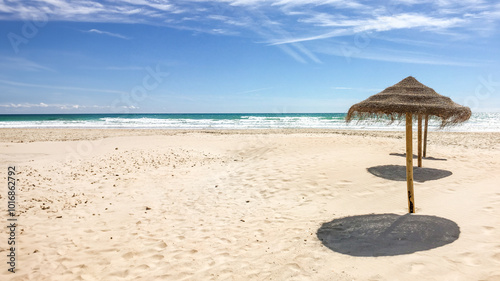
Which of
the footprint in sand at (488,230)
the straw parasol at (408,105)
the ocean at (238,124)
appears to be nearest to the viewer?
the footprint in sand at (488,230)

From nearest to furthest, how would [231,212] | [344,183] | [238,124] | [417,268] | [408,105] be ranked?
1. [417,268]
2. [408,105]
3. [231,212]
4. [344,183]
5. [238,124]

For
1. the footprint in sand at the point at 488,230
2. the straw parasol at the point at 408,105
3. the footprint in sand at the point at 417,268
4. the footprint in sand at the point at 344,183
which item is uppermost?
the straw parasol at the point at 408,105

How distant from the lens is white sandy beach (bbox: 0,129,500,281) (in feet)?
14.1

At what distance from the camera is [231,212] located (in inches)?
276

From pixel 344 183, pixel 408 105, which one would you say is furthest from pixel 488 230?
pixel 344 183

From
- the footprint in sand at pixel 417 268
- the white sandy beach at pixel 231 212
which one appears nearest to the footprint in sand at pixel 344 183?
the white sandy beach at pixel 231 212

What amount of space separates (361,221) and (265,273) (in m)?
2.69

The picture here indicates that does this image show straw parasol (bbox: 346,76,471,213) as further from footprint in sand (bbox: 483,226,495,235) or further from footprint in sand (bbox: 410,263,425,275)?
footprint in sand (bbox: 410,263,425,275)

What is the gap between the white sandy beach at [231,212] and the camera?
4.31m

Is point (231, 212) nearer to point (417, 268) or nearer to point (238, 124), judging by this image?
point (417, 268)

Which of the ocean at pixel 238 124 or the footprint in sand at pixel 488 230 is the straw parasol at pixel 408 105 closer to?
the footprint in sand at pixel 488 230

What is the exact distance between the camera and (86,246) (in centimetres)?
517

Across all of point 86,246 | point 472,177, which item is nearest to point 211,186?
point 86,246

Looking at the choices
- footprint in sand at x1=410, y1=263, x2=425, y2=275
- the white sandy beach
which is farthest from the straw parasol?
footprint in sand at x1=410, y1=263, x2=425, y2=275
